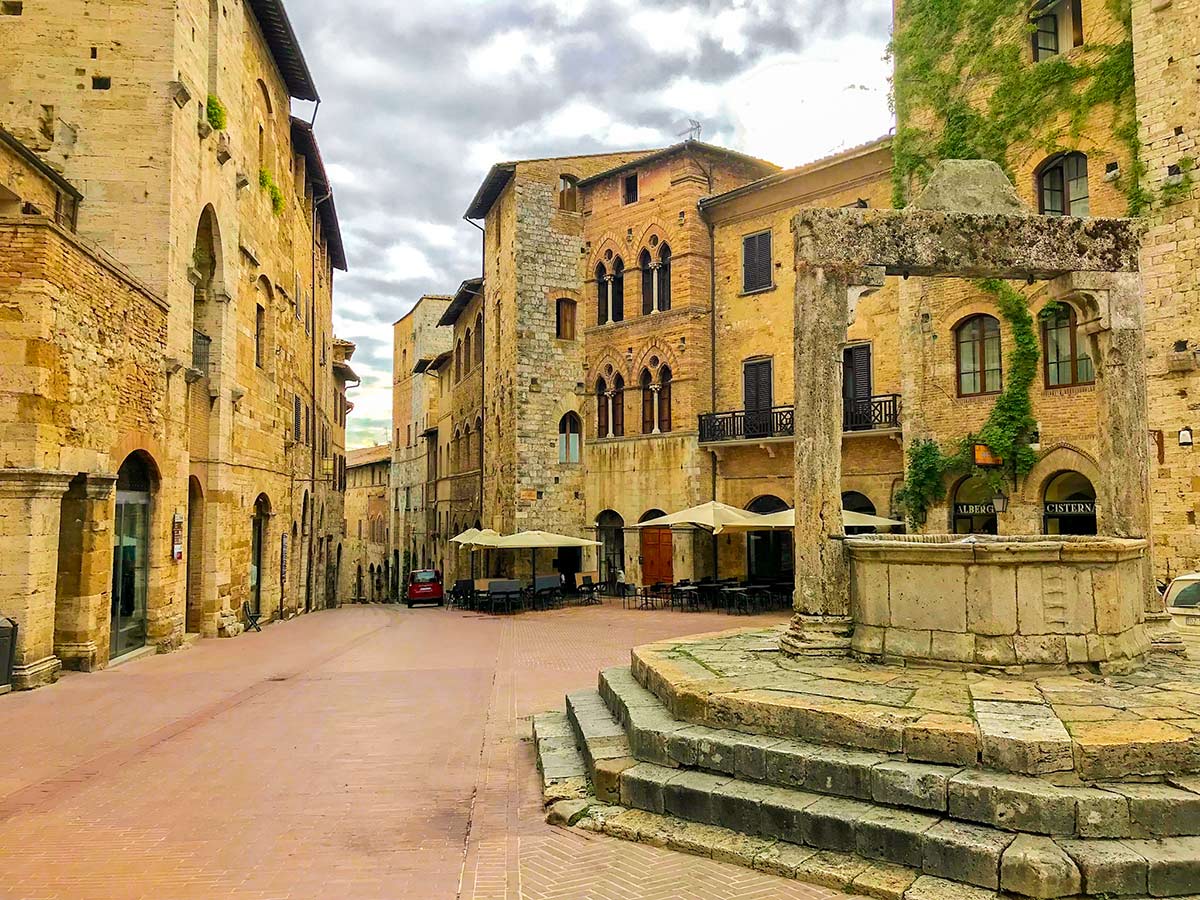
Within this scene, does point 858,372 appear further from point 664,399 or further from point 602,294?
point 602,294

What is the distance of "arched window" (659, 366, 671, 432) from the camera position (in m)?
26.4

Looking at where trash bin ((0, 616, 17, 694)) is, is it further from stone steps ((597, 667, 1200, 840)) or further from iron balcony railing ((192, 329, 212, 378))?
stone steps ((597, 667, 1200, 840))

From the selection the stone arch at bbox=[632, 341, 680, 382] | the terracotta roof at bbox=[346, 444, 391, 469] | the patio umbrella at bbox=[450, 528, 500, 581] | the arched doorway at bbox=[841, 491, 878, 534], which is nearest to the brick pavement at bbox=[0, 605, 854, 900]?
the patio umbrella at bbox=[450, 528, 500, 581]

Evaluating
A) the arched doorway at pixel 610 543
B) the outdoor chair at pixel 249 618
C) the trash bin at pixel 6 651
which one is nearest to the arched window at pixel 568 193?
the arched doorway at pixel 610 543

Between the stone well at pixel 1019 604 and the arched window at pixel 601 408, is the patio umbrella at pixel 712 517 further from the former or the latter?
the stone well at pixel 1019 604

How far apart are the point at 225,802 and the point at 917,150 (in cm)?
1966

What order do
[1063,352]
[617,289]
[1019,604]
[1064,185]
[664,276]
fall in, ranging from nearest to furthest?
[1019,604] → [1063,352] → [1064,185] → [664,276] → [617,289]

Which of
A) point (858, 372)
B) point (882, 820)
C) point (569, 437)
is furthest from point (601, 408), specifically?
point (882, 820)

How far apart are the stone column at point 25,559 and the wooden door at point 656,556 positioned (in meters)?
17.5

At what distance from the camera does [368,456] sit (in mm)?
63406

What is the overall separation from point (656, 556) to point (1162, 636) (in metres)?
18.6

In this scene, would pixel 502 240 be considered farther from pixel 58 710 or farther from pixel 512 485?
pixel 58 710

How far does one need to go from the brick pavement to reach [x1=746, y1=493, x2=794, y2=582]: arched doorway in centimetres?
1256

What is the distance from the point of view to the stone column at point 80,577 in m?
11.9
